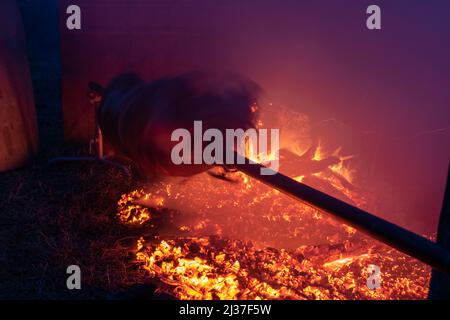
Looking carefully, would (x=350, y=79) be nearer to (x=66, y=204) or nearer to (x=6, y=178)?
(x=66, y=204)

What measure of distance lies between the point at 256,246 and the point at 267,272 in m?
0.50

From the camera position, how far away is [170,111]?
1.57m

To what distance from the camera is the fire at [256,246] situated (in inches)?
120

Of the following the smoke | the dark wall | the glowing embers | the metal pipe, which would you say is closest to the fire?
the glowing embers

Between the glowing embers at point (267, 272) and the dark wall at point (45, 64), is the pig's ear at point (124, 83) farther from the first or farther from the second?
the dark wall at point (45, 64)

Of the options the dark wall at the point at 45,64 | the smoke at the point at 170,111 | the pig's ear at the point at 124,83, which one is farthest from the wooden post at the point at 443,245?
the dark wall at the point at 45,64

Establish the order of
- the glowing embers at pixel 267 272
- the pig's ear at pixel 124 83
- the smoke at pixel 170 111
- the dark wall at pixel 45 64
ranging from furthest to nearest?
1. the dark wall at pixel 45 64
2. the glowing embers at pixel 267 272
3. the pig's ear at pixel 124 83
4. the smoke at pixel 170 111

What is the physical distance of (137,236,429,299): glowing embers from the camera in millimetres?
2965

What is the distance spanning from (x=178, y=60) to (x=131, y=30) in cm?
71

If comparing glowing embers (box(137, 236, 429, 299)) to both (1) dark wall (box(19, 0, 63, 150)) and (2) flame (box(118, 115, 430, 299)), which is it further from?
(1) dark wall (box(19, 0, 63, 150))

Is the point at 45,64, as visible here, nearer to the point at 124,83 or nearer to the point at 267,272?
the point at 267,272

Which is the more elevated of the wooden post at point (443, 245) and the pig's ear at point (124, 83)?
the pig's ear at point (124, 83)

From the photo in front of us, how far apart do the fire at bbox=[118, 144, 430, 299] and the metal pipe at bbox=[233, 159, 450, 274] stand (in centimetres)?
104
